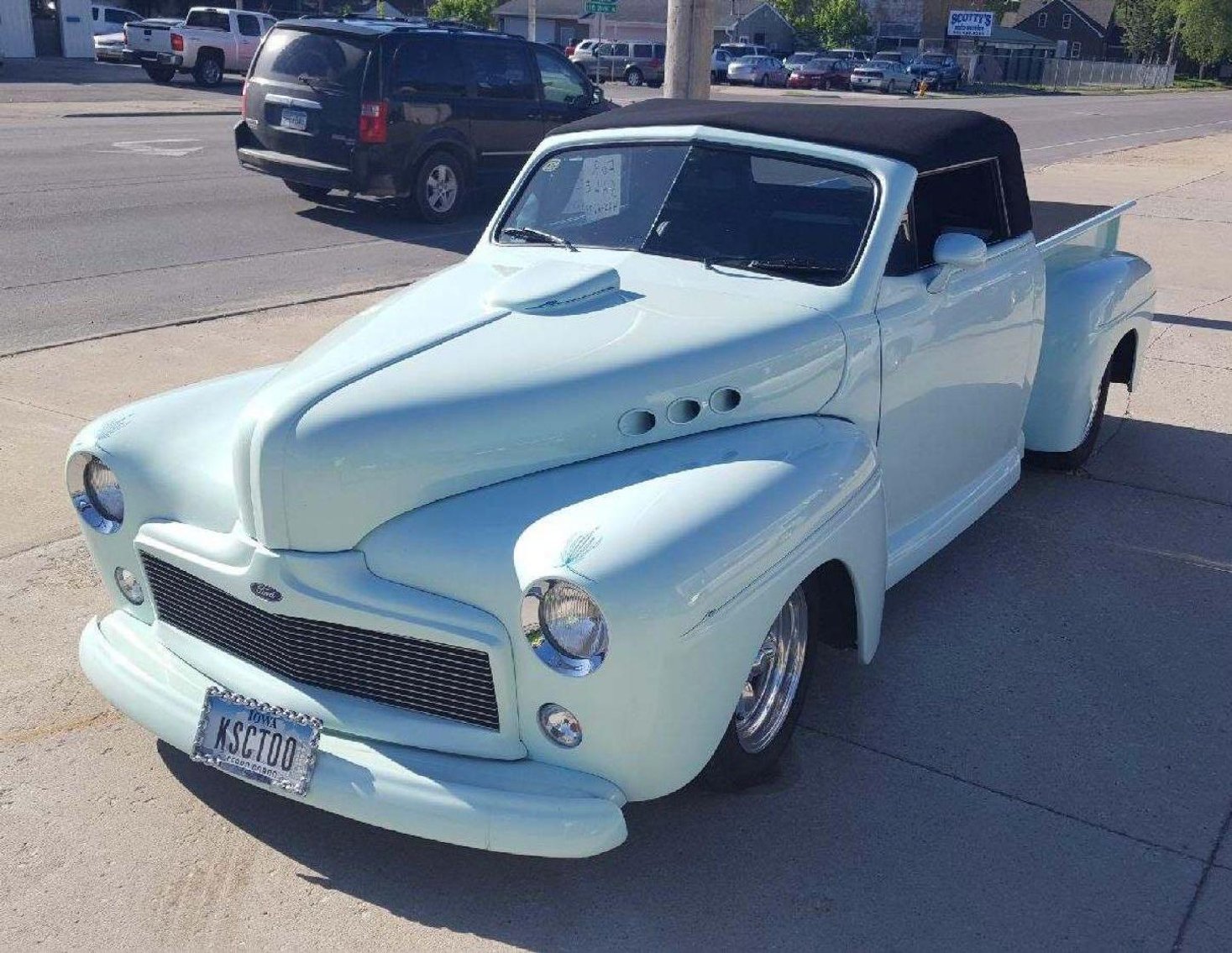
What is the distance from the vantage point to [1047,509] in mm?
6246

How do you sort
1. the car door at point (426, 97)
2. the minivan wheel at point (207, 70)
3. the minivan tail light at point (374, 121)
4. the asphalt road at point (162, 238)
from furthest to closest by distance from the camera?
the minivan wheel at point (207, 70), the car door at point (426, 97), the minivan tail light at point (374, 121), the asphalt road at point (162, 238)

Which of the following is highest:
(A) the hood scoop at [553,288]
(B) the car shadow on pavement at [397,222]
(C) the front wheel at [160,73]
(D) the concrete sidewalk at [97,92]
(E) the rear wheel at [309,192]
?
(A) the hood scoop at [553,288]

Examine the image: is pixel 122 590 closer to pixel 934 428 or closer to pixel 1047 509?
pixel 934 428

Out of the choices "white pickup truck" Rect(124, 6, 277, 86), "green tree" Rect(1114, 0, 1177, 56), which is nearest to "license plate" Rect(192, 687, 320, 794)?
"white pickup truck" Rect(124, 6, 277, 86)

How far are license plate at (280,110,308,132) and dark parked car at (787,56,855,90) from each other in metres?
40.7

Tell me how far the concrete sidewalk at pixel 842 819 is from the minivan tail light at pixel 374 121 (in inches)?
305

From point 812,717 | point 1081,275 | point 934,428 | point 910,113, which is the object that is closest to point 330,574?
point 812,717

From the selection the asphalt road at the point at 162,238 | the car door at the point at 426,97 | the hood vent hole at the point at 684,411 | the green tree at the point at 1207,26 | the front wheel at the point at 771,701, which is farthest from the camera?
the green tree at the point at 1207,26

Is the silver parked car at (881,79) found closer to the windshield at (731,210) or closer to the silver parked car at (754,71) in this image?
the silver parked car at (754,71)

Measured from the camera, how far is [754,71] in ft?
167

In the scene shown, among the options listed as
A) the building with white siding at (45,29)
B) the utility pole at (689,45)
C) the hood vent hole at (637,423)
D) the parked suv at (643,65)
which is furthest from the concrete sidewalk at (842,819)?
the parked suv at (643,65)

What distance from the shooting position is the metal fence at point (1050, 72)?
233ft

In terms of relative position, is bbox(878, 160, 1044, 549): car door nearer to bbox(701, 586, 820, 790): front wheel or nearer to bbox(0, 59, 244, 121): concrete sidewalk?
bbox(701, 586, 820, 790): front wheel

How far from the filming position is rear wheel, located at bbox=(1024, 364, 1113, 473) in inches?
259
